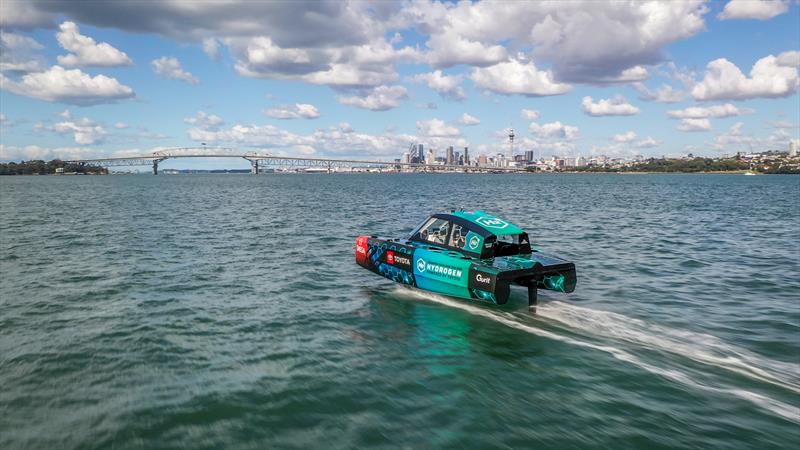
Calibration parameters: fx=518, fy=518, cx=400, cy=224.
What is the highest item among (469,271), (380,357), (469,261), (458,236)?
(458,236)

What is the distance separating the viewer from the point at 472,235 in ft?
46.4

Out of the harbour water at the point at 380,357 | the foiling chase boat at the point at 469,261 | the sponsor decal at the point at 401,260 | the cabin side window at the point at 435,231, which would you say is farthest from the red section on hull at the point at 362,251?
the cabin side window at the point at 435,231

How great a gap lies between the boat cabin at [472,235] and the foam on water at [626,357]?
59.1 inches

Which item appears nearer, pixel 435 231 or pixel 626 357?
pixel 626 357

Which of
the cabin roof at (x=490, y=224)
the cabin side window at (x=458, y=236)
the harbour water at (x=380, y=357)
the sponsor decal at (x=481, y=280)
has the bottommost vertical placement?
the harbour water at (x=380, y=357)

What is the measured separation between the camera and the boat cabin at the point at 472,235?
13953 mm

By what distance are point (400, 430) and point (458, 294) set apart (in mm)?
6233

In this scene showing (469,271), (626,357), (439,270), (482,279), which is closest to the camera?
(626,357)

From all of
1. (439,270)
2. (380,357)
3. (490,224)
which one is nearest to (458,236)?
(490,224)

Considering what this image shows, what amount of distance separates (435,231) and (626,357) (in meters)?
6.54

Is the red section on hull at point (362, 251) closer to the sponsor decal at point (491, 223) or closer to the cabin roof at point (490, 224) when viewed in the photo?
the cabin roof at point (490, 224)

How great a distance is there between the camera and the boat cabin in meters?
14.0

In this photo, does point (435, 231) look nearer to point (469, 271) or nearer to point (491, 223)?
point (491, 223)

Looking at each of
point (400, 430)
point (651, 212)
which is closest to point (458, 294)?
point (400, 430)
